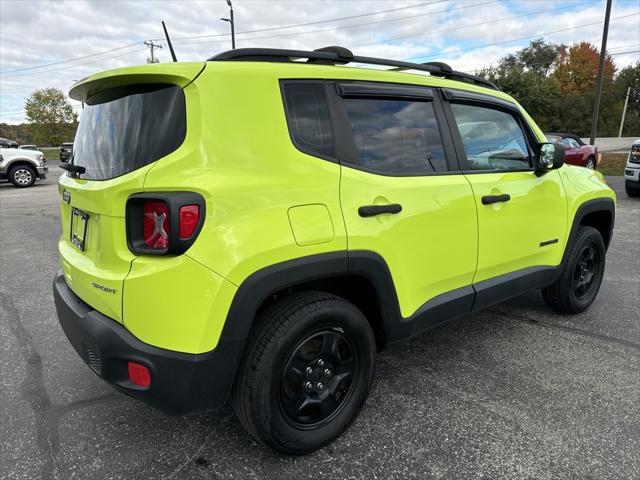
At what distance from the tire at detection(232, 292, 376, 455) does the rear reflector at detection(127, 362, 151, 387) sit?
0.39 metres

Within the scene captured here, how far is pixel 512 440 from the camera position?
7.64 ft

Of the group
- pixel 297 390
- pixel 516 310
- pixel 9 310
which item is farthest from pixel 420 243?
pixel 9 310

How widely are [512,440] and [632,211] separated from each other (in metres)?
9.32

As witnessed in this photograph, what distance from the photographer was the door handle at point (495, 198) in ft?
9.23

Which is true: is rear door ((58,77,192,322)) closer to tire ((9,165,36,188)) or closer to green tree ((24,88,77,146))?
tire ((9,165,36,188))

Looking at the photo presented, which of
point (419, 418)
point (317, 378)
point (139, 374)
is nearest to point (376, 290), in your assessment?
point (317, 378)

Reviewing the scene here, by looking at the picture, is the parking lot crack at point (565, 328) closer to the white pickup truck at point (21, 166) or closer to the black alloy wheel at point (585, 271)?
the black alloy wheel at point (585, 271)

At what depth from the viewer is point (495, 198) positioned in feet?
9.41

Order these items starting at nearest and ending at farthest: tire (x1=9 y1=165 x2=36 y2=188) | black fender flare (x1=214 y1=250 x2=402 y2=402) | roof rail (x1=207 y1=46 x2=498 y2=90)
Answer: black fender flare (x1=214 y1=250 x2=402 y2=402)
roof rail (x1=207 y1=46 x2=498 y2=90)
tire (x1=9 y1=165 x2=36 y2=188)

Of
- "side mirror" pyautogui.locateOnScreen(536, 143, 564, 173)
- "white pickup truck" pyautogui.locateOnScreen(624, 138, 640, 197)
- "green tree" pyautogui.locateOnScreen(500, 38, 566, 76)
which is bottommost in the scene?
"side mirror" pyautogui.locateOnScreen(536, 143, 564, 173)

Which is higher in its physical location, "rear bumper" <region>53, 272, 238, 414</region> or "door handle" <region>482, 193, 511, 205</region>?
"door handle" <region>482, 193, 511, 205</region>

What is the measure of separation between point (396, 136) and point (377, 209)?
518 mm

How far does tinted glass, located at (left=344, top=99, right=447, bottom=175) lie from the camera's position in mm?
2344

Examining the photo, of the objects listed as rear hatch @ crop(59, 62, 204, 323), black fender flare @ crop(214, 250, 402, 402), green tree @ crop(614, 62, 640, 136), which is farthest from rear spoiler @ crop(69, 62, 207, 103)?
green tree @ crop(614, 62, 640, 136)
